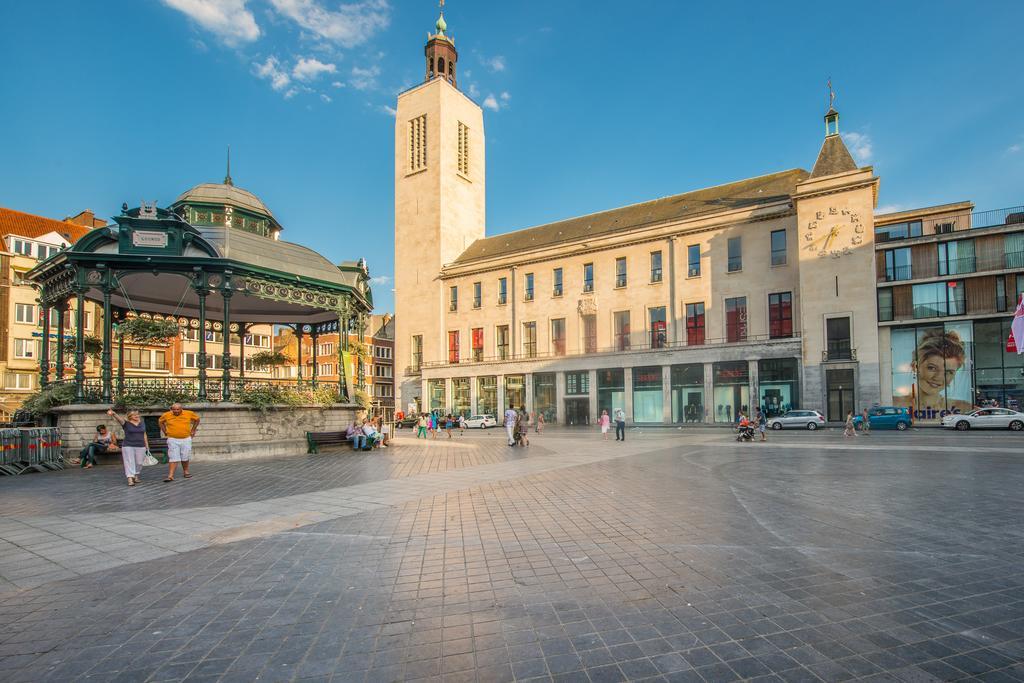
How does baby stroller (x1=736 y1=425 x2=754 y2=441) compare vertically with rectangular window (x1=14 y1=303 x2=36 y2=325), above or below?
below

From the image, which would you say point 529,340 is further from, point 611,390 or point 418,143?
point 418,143

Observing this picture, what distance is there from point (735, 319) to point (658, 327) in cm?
617

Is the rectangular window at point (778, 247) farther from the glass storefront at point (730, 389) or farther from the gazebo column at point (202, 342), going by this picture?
the gazebo column at point (202, 342)

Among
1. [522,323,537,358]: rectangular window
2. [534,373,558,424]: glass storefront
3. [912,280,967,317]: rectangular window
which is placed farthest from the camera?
[522,323,537,358]: rectangular window

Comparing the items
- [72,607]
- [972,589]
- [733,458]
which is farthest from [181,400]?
[972,589]

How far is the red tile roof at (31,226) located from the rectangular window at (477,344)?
113 ft

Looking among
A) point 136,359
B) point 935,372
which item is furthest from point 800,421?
point 136,359

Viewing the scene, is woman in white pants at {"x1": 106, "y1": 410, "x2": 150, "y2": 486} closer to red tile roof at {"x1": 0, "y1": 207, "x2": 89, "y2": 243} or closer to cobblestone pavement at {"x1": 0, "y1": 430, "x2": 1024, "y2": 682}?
cobblestone pavement at {"x1": 0, "y1": 430, "x2": 1024, "y2": 682}

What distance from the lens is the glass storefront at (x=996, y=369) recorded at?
36.5 metres

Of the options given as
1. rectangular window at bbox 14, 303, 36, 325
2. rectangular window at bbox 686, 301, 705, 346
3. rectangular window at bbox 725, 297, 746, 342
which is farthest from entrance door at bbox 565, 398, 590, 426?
rectangular window at bbox 14, 303, 36, 325

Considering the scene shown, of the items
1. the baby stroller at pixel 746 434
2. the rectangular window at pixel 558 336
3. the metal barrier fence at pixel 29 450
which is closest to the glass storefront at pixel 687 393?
the rectangular window at pixel 558 336

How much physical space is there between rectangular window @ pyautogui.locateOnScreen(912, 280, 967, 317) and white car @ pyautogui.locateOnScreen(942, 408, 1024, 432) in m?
10.7

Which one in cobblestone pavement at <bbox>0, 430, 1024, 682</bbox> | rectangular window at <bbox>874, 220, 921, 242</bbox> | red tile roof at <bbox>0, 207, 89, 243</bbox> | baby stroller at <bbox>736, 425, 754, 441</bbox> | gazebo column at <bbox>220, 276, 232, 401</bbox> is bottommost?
baby stroller at <bbox>736, 425, 754, 441</bbox>

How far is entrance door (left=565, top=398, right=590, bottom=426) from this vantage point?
160 feet
